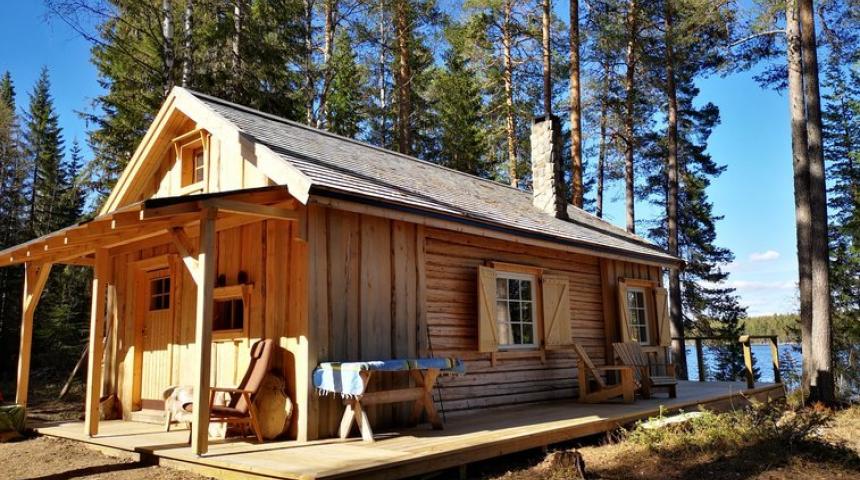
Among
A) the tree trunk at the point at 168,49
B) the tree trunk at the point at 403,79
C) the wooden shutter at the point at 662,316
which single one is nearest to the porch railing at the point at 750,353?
the wooden shutter at the point at 662,316

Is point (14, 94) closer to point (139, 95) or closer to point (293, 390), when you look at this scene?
point (139, 95)

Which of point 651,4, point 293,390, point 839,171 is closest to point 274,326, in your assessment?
point 293,390

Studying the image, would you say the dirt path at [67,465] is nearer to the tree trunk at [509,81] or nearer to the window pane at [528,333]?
the window pane at [528,333]

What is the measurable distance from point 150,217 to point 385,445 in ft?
9.21

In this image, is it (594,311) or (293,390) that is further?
(594,311)

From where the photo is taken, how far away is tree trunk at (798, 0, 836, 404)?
9789 mm

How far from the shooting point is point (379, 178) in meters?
8.05

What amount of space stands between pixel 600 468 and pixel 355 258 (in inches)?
122

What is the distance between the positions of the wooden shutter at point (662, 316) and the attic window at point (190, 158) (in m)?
8.04

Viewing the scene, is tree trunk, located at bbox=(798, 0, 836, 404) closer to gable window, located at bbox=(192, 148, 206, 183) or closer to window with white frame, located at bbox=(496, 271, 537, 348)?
window with white frame, located at bbox=(496, 271, 537, 348)

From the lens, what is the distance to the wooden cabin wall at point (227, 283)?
21.5ft

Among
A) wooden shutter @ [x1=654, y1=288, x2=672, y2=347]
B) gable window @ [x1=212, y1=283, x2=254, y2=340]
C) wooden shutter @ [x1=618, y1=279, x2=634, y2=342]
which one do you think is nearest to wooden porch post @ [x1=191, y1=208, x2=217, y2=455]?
gable window @ [x1=212, y1=283, x2=254, y2=340]

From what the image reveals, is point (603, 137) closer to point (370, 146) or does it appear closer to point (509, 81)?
point (509, 81)

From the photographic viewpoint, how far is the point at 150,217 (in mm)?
5391
